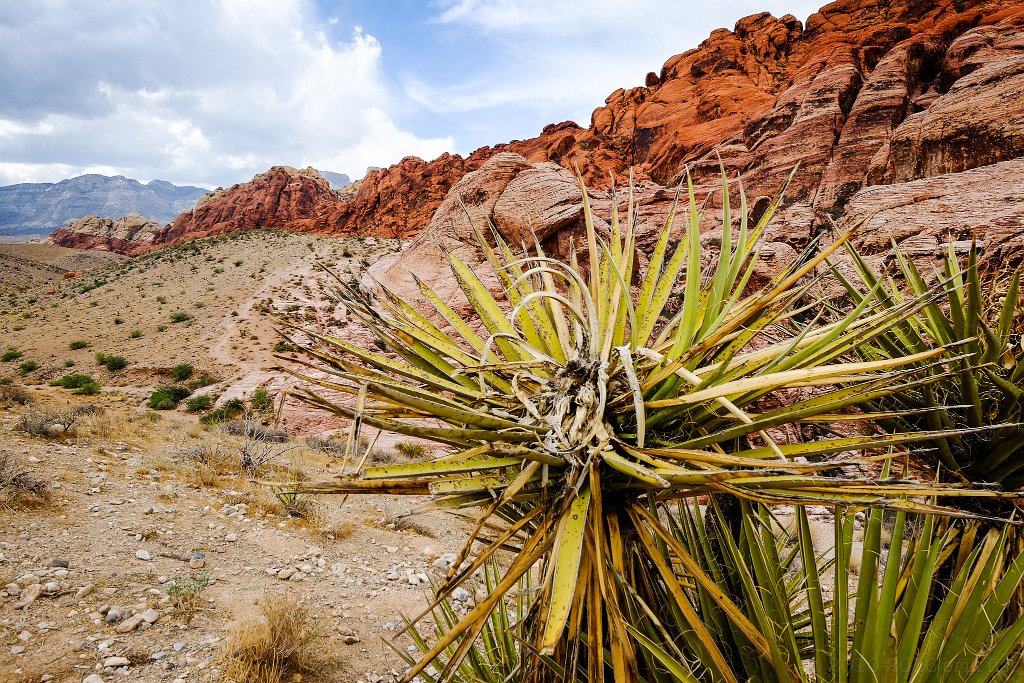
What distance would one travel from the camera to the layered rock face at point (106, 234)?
7252 centimetres

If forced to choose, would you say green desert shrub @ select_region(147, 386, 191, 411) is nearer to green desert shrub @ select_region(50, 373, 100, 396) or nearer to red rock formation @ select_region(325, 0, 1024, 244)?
green desert shrub @ select_region(50, 373, 100, 396)

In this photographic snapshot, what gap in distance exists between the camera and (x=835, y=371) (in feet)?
3.82

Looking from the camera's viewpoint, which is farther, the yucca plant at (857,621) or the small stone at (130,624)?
the small stone at (130,624)

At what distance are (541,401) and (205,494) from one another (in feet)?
23.6

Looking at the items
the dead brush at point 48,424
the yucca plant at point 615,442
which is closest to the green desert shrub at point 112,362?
the dead brush at point 48,424

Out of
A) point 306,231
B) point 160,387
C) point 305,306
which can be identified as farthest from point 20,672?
point 306,231

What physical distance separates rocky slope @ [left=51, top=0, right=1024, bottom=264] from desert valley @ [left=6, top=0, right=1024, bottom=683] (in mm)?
240

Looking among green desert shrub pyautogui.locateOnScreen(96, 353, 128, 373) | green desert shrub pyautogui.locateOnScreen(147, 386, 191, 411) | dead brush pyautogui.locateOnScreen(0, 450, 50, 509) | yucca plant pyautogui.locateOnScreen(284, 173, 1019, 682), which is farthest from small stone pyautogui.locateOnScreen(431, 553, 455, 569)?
green desert shrub pyautogui.locateOnScreen(96, 353, 128, 373)

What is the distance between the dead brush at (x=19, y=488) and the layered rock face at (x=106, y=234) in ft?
268

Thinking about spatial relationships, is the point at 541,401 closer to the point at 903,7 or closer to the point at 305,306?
the point at 305,306

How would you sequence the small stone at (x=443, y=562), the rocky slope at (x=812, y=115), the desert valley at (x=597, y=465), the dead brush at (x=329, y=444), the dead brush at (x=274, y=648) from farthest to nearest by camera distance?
the rocky slope at (x=812, y=115) < the dead brush at (x=329, y=444) < the small stone at (x=443, y=562) < the dead brush at (x=274, y=648) < the desert valley at (x=597, y=465)

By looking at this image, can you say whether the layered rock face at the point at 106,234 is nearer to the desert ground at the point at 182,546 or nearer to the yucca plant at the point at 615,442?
the desert ground at the point at 182,546

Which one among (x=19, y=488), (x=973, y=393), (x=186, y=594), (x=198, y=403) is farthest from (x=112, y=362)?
(x=973, y=393)

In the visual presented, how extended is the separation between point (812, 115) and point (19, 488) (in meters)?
27.7
